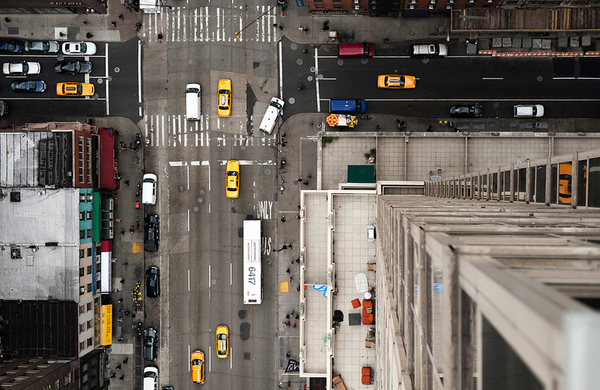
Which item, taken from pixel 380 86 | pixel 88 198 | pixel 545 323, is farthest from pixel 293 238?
pixel 545 323

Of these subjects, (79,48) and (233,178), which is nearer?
(233,178)

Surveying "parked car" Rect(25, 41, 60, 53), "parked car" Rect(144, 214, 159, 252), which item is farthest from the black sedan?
"parked car" Rect(25, 41, 60, 53)

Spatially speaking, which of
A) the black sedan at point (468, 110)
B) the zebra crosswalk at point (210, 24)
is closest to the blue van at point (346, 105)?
the black sedan at point (468, 110)

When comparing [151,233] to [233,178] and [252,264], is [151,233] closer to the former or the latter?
[233,178]

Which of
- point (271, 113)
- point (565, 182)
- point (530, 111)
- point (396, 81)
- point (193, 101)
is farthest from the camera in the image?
point (193, 101)

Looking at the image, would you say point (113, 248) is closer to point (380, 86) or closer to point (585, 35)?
point (380, 86)

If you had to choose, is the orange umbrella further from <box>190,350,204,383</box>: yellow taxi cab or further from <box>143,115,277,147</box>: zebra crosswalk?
<box>190,350,204,383</box>: yellow taxi cab

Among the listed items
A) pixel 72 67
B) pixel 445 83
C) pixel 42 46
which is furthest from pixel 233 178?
pixel 42 46
